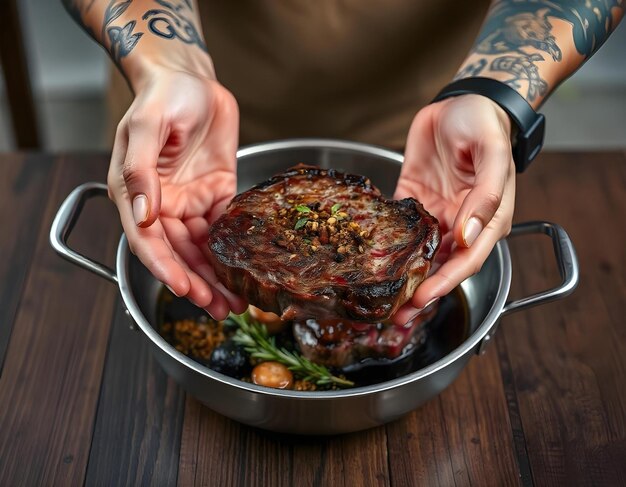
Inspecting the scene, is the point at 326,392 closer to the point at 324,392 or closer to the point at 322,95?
the point at 324,392

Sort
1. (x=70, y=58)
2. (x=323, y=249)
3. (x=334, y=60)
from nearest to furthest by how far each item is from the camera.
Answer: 1. (x=323, y=249)
2. (x=334, y=60)
3. (x=70, y=58)

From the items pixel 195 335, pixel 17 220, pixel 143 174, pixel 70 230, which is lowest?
pixel 17 220

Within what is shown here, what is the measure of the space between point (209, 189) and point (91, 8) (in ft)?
1.68

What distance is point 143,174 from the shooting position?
1.21 metres

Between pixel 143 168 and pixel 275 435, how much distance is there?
1.73 ft

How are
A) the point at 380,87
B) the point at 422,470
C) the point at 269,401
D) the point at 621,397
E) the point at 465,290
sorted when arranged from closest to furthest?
1. the point at 269,401
2. the point at 422,470
3. the point at 621,397
4. the point at 465,290
5. the point at 380,87

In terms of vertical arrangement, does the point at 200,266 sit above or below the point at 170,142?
below

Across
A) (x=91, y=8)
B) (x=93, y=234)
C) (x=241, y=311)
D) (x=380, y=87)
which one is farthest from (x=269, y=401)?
(x=380, y=87)

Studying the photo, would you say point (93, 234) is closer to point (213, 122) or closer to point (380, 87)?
point (213, 122)

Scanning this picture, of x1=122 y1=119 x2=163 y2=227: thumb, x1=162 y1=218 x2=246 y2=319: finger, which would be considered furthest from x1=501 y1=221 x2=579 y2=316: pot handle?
x1=122 y1=119 x2=163 y2=227: thumb

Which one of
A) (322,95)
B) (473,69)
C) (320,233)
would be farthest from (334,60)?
(320,233)

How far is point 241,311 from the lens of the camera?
1.34m

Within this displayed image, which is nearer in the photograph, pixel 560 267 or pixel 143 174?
pixel 143 174

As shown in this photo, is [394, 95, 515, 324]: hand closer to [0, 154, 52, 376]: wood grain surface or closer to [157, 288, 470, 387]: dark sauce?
[157, 288, 470, 387]: dark sauce
